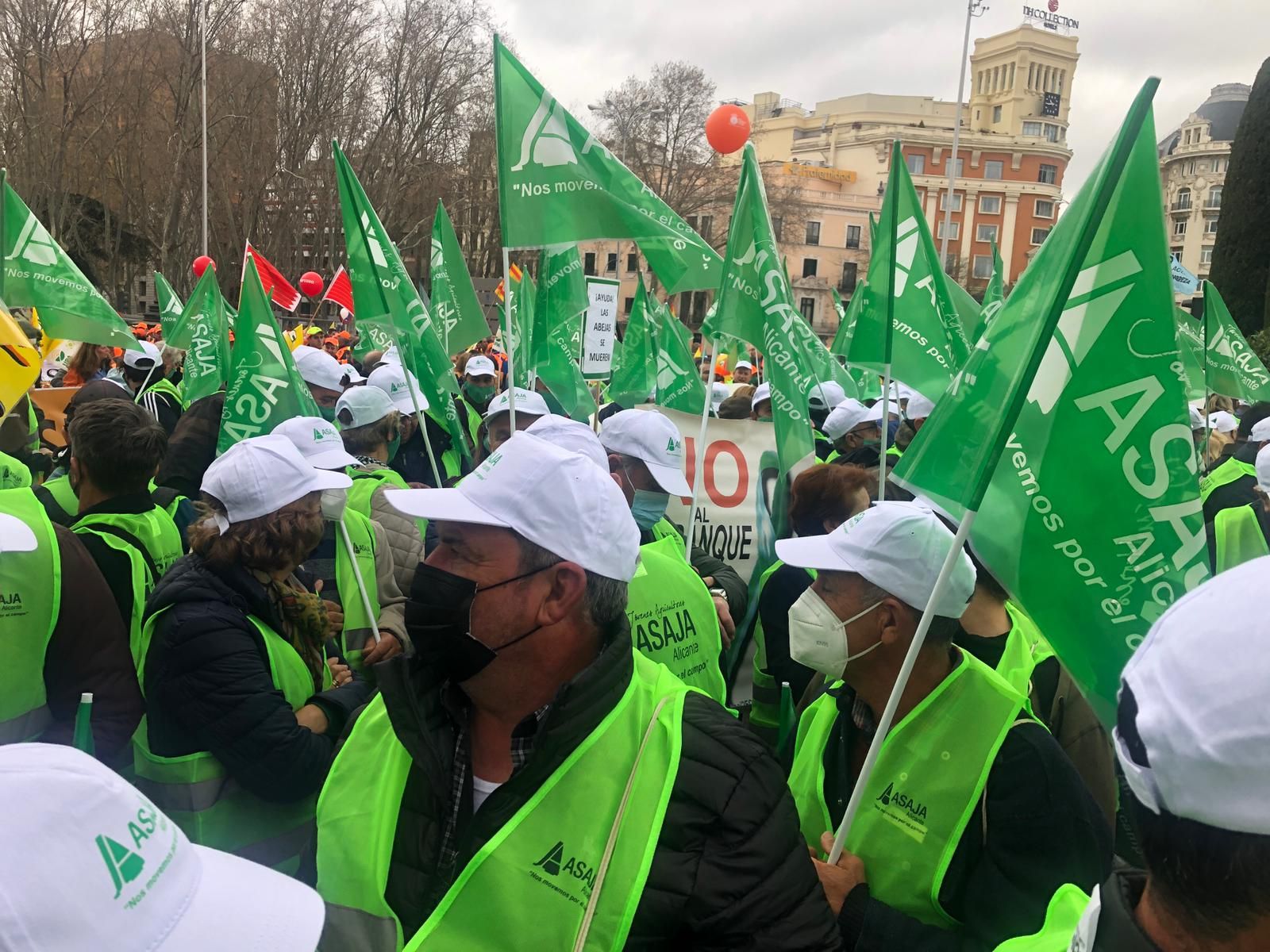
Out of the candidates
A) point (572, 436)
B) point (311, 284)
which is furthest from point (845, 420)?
point (311, 284)

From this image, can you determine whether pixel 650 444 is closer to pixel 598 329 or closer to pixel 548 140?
pixel 548 140

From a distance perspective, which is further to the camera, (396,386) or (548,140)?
(396,386)

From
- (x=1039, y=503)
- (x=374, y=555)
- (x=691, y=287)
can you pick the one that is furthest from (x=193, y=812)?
(x=691, y=287)

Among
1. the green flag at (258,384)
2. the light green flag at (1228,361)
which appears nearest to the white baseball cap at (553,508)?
the green flag at (258,384)

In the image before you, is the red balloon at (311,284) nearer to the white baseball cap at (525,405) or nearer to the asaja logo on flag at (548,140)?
the white baseball cap at (525,405)

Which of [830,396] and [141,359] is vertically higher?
[141,359]

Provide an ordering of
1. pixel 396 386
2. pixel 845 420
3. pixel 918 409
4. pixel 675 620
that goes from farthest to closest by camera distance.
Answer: pixel 918 409 → pixel 845 420 → pixel 396 386 → pixel 675 620

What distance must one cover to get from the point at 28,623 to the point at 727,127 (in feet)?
18.6

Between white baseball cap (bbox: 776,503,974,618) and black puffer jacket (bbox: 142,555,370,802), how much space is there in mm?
1443

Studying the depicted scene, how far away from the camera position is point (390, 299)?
6.05m

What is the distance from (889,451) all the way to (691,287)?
84.4 inches

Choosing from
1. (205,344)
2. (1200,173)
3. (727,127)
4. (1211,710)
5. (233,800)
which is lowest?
(233,800)

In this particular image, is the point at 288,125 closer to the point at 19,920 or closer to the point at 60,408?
the point at 60,408

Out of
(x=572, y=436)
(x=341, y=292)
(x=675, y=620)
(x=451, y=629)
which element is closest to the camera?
(x=451, y=629)
